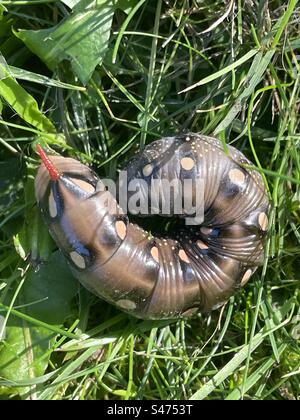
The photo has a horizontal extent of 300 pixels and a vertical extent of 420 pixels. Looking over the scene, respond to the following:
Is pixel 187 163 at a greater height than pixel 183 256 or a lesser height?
greater

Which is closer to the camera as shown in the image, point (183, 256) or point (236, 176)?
point (236, 176)

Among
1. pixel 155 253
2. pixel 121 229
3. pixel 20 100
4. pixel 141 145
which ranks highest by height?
pixel 20 100

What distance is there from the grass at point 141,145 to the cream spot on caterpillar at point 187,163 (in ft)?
0.72


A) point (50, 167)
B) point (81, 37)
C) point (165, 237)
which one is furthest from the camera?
point (165, 237)

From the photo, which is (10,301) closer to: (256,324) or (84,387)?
(84,387)

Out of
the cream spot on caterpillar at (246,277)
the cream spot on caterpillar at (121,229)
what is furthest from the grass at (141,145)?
the cream spot on caterpillar at (121,229)

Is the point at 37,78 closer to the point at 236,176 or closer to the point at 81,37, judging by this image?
the point at 81,37

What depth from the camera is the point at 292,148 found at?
2.58 m

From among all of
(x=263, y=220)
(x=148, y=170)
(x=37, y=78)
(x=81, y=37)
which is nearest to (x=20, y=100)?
(x=37, y=78)

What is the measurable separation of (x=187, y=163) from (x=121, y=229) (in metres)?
0.39

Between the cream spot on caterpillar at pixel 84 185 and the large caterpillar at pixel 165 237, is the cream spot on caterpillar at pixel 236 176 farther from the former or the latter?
the cream spot on caterpillar at pixel 84 185

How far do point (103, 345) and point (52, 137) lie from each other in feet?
3.25

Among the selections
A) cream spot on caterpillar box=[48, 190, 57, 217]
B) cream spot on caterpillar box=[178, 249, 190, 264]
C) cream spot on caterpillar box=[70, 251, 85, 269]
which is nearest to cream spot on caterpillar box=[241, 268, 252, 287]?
cream spot on caterpillar box=[178, 249, 190, 264]

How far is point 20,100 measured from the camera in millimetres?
2451
